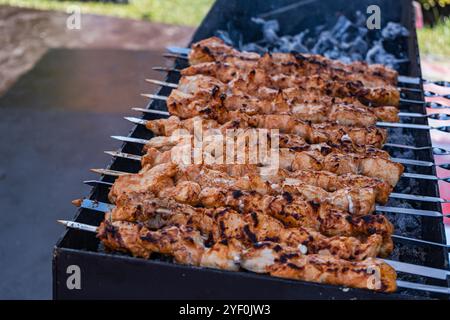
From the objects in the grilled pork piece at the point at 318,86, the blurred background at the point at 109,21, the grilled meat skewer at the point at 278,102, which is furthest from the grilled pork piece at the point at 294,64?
the blurred background at the point at 109,21

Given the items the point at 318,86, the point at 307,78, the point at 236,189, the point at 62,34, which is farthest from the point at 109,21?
the point at 236,189

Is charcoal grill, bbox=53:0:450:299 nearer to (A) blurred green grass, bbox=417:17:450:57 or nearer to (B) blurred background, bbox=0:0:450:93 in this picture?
(B) blurred background, bbox=0:0:450:93

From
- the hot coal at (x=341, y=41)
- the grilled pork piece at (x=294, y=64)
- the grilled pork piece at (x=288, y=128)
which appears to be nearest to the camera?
the grilled pork piece at (x=288, y=128)

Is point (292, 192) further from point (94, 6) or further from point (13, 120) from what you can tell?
point (94, 6)

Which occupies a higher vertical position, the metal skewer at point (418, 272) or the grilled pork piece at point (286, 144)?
the grilled pork piece at point (286, 144)

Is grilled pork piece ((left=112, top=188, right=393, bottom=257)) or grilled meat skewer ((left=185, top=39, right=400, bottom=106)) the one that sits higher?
grilled meat skewer ((left=185, top=39, right=400, bottom=106))

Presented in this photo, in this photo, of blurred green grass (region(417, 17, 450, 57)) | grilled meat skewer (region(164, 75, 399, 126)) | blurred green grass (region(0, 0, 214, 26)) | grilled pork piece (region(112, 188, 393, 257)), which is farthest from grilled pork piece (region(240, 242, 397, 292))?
blurred green grass (region(0, 0, 214, 26))

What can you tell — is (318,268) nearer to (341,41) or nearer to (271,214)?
(271,214)

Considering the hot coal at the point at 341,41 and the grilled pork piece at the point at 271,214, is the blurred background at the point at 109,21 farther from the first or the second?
the grilled pork piece at the point at 271,214
